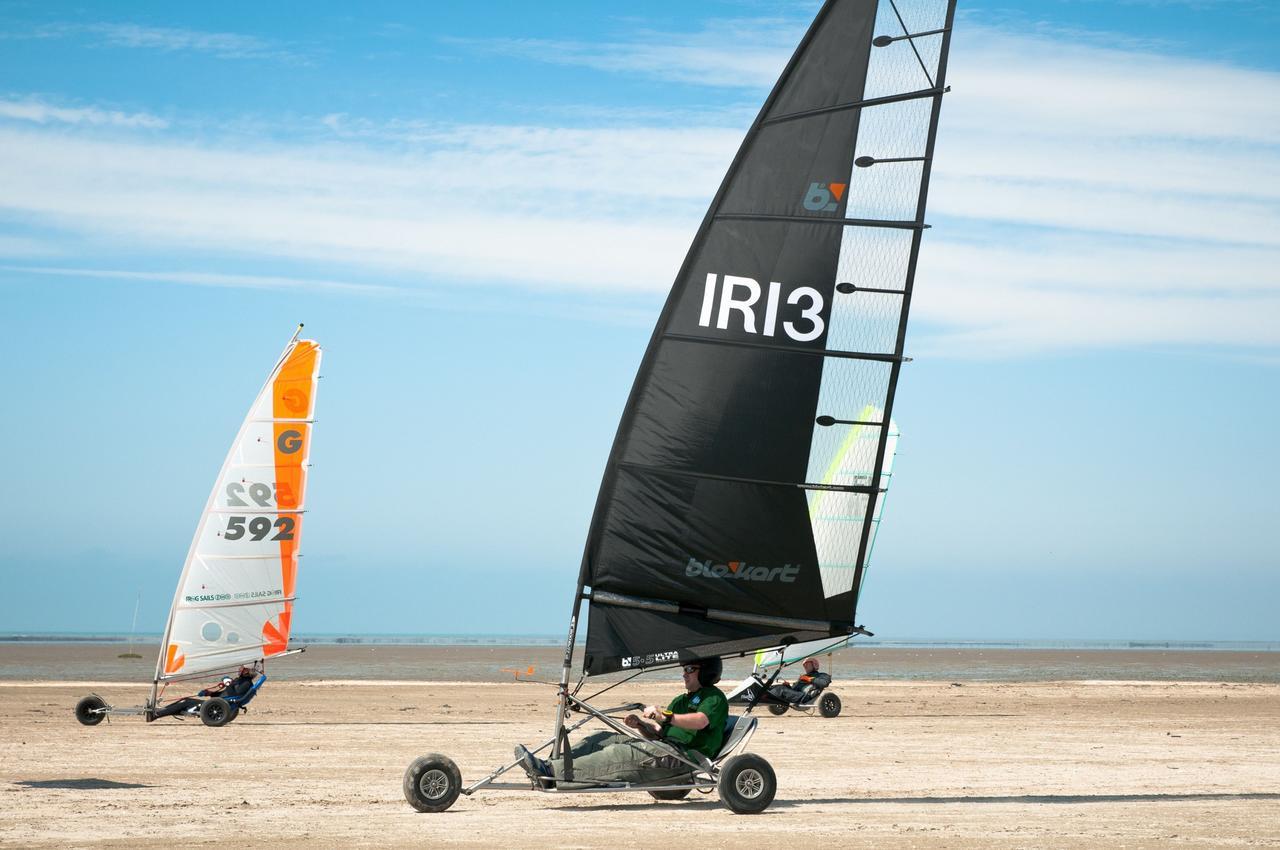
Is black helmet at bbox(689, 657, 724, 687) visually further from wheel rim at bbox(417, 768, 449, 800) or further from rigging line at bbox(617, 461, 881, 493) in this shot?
wheel rim at bbox(417, 768, 449, 800)

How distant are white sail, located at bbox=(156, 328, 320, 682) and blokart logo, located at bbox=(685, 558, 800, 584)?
11034 mm

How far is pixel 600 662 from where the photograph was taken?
35.8ft

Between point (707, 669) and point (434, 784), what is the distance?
2.21 metres

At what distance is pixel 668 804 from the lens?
11.0m

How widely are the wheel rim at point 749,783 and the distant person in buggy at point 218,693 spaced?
10.5 metres

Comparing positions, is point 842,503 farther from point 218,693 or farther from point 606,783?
point 218,693

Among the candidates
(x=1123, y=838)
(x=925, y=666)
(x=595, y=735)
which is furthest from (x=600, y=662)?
(x=925, y=666)

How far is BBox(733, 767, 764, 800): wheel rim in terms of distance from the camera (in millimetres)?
10367

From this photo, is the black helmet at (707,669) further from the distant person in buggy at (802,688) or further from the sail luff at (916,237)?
the distant person in buggy at (802,688)

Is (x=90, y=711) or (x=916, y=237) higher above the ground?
(x=916, y=237)

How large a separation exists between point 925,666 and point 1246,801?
3794cm

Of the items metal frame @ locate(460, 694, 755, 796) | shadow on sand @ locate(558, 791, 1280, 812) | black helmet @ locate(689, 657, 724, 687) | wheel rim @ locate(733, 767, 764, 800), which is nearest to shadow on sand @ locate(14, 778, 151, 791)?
metal frame @ locate(460, 694, 755, 796)

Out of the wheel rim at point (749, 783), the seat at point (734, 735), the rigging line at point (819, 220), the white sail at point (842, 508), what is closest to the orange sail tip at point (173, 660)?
the seat at point (734, 735)

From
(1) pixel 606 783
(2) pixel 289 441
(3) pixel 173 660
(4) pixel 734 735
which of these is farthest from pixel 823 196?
(3) pixel 173 660
